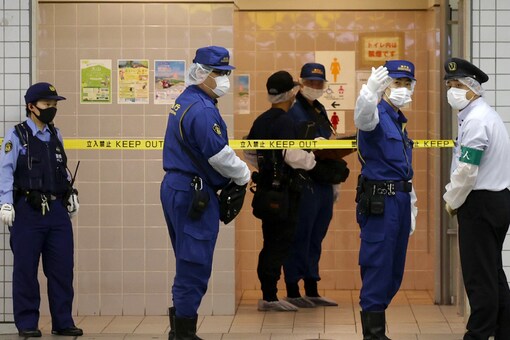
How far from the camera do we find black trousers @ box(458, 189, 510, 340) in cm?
764

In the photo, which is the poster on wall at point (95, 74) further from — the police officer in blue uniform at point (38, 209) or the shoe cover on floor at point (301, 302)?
the shoe cover on floor at point (301, 302)

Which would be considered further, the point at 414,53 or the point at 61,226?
the point at 414,53

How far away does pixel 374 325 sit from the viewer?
26.3 feet

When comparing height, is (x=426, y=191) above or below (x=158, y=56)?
below

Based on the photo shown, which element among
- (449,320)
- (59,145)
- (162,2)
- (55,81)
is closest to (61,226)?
(59,145)

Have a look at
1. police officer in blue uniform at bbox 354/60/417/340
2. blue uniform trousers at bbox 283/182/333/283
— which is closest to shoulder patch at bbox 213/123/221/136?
police officer in blue uniform at bbox 354/60/417/340

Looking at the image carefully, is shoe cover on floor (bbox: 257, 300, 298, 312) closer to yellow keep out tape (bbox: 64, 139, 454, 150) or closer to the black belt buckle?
yellow keep out tape (bbox: 64, 139, 454, 150)

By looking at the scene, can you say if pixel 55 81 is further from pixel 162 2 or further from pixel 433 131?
pixel 433 131

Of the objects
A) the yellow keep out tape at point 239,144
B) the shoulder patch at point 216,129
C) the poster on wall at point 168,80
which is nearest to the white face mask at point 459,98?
the yellow keep out tape at point 239,144

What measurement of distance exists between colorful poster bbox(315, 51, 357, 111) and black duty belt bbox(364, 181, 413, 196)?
286 cm

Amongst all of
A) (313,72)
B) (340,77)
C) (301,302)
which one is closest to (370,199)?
(313,72)

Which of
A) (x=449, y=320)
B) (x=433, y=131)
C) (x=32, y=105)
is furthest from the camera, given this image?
(x=433, y=131)

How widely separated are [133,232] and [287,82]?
1.70 m

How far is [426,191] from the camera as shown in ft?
35.4
